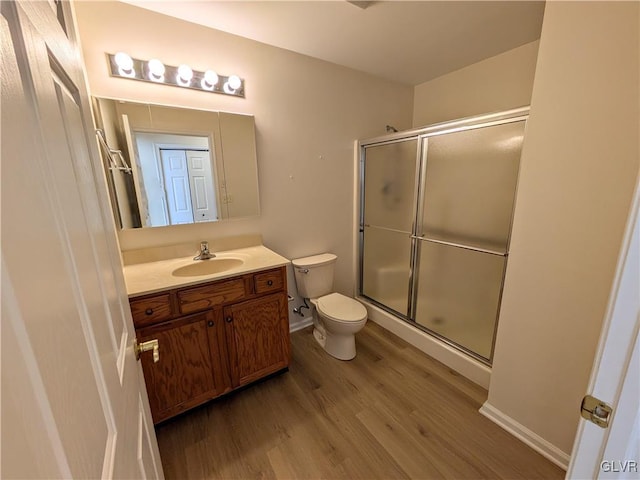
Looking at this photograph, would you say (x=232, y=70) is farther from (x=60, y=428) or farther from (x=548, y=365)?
(x=548, y=365)

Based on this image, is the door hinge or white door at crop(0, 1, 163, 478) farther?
the door hinge

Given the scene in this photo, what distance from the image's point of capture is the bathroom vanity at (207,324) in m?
1.38

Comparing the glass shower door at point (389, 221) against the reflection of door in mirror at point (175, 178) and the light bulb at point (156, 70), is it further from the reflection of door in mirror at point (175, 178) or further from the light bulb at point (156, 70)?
the light bulb at point (156, 70)

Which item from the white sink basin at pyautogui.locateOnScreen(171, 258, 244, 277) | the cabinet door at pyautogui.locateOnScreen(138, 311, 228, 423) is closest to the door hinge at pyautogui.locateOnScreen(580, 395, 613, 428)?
the cabinet door at pyautogui.locateOnScreen(138, 311, 228, 423)

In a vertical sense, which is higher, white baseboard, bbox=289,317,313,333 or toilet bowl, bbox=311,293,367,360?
toilet bowl, bbox=311,293,367,360

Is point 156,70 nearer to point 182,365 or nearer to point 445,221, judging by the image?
point 182,365

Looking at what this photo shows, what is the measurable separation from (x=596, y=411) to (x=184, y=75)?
2288 mm

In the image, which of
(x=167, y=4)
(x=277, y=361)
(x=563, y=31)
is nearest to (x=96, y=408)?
(x=277, y=361)

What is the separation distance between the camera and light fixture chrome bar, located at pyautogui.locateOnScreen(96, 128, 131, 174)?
1.50 metres

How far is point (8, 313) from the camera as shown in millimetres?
219

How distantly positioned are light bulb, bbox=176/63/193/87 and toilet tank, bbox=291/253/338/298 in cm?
147

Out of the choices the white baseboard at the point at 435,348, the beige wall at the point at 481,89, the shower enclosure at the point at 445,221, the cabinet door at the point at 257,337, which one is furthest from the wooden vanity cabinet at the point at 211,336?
the beige wall at the point at 481,89

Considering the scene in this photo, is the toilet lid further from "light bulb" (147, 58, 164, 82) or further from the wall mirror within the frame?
"light bulb" (147, 58, 164, 82)

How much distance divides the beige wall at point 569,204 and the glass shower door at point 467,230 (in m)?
0.32
